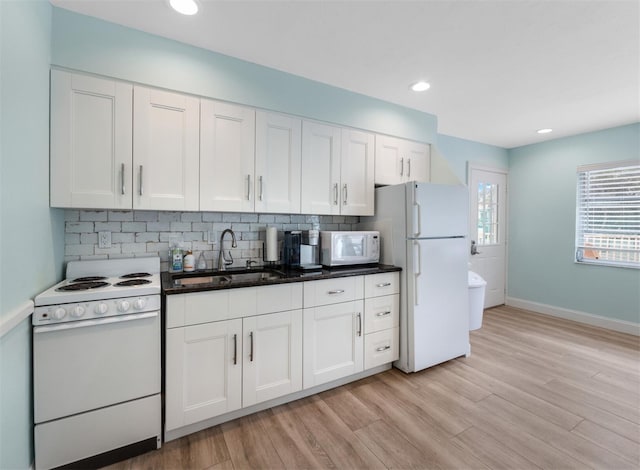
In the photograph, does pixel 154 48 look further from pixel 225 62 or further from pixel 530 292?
pixel 530 292

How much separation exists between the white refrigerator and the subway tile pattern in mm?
887

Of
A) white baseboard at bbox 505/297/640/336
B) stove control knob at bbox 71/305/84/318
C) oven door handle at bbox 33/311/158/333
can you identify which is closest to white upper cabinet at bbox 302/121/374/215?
oven door handle at bbox 33/311/158/333

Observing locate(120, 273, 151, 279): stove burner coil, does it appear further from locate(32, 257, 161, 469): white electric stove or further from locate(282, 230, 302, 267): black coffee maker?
locate(282, 230, 302, 267): black coffee maker

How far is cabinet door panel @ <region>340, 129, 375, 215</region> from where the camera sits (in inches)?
109

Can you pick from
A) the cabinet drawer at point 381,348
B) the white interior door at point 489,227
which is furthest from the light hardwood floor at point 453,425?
the white interior door at point 489,227

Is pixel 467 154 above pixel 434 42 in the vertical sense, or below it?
below

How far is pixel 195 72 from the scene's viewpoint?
211 centimetres

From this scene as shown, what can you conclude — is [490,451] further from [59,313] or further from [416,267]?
[59,313]

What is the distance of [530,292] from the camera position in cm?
460

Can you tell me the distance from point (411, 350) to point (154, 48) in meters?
3.01

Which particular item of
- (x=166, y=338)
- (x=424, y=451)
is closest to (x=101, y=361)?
(x=166, y=338)

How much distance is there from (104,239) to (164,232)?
0.38 meters

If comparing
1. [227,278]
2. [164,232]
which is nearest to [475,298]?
[227,278]

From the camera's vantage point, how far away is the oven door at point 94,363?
1.48 m
